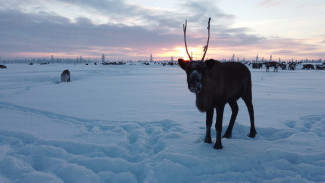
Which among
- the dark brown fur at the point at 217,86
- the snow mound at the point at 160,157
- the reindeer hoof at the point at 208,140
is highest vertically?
the dark brown fur at the point at 217,86

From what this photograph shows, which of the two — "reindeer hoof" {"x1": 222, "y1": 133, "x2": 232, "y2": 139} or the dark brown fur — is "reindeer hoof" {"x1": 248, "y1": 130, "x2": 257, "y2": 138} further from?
"reindeer hoof" {"x1": 222, "y1": 133, "x2": 232, "y2": 139}

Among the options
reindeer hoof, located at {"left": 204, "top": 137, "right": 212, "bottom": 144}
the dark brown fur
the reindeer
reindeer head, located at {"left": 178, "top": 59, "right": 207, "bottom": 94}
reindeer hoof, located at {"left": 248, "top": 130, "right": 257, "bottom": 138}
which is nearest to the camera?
reindeer head, located at {"left": 178, "top": 59, "right": 207, "bottom": 94}

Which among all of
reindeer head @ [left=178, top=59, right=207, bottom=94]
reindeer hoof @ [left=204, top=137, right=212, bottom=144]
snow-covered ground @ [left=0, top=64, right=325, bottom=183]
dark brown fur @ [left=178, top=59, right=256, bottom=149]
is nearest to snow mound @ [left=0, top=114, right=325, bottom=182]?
snow-covered ground @ [left=0, top=64, right=325, bottom=183]

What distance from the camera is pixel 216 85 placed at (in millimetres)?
3680

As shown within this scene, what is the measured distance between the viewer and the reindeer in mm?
3317

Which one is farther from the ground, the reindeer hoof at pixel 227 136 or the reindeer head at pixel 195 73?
the reindeer head at pixel 195 73

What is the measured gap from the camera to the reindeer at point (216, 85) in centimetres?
332

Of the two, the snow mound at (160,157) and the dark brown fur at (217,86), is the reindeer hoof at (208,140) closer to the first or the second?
the dark brown fur at (217,86)

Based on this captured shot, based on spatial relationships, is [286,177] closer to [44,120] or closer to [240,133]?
[240,133]

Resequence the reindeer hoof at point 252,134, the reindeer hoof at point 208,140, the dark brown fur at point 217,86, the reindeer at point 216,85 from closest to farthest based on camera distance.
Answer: the reindeer at point 216,85 → the dark brown fur at point 217,86 → the reindeer hoof at point 208,140 → the reindeer hoof at point 252,134

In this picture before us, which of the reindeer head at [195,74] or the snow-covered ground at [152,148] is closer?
the snow-covered ground at [152,148]

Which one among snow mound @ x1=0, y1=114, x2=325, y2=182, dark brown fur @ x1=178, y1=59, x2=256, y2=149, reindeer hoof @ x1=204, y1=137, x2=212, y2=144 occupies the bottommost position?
snow mound @ x1=0, y1=114, x2=325, y2=182

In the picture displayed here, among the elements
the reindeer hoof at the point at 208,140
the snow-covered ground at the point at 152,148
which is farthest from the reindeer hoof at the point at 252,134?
the reindeer hoof at the point at 208,140

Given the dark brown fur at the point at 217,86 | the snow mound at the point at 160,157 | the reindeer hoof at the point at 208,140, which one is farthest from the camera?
the reindeer hoof at the point at 208,140
